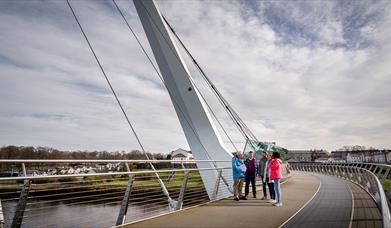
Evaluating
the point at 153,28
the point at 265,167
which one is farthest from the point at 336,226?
the point at 153,28

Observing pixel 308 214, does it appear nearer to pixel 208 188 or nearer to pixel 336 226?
pixel 336 226

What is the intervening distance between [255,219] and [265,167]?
10.9 ft

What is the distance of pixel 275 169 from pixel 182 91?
6.39 metres

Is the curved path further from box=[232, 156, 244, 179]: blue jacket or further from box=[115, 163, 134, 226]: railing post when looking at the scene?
box=[115, 163, 134, 226]: railing post

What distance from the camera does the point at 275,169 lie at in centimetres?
793

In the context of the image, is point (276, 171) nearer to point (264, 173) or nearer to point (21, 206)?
point (264, 173)

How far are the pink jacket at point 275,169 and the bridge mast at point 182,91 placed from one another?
462 centimetres

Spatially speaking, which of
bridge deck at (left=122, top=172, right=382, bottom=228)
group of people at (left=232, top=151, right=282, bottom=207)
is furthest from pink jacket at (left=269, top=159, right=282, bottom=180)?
bridge deck at (left=122, top=172, right=382, bottom=228)

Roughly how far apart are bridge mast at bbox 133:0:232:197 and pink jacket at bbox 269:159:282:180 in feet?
15.1

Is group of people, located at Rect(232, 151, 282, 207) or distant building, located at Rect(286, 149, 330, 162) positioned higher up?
distant building, located at Rect(286, 149, 330, 162)

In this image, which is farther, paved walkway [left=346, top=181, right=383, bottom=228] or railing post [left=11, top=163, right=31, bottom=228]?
paved walkway [left=346, top=181, right=383, bottom=228]

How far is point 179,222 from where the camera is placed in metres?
5.53

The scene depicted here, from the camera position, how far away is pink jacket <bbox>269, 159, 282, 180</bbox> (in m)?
7.85

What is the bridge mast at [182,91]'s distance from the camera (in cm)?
1277
